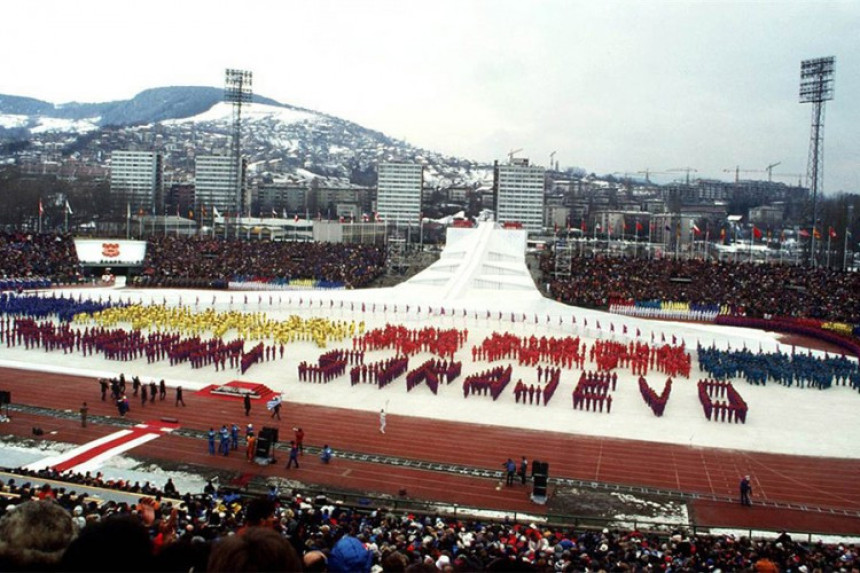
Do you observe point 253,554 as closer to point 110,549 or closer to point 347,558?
Result: point 110,549

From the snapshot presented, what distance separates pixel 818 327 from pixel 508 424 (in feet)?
88.2

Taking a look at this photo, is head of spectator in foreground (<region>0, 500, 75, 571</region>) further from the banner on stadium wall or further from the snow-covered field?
the banner on stadium wall

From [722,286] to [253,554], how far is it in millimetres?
51283

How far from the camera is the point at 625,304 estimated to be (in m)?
45.4

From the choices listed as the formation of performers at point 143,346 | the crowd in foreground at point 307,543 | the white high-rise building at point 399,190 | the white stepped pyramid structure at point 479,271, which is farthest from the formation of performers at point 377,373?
the white high-rise building at point 399,190

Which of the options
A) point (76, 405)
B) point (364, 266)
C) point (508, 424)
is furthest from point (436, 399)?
point (364, 266)

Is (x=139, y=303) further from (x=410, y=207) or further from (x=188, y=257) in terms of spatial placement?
(x=410, y=207)

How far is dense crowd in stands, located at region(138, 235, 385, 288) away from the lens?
169ft

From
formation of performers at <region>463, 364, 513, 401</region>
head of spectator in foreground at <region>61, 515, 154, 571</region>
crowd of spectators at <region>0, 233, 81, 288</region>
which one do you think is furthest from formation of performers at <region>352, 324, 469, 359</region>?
crowd of spectators at <region>0, 233, 81, 288</region>

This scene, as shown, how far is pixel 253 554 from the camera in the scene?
2.23 metres

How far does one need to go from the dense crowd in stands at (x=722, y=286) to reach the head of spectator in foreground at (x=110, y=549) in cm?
4432

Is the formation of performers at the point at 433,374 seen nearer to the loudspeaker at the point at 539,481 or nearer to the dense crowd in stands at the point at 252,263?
the loudspeaker at the point at 539,481

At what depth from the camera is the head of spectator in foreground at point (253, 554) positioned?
7.23 ft

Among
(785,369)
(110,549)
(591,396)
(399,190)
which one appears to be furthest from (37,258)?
(399,190)
